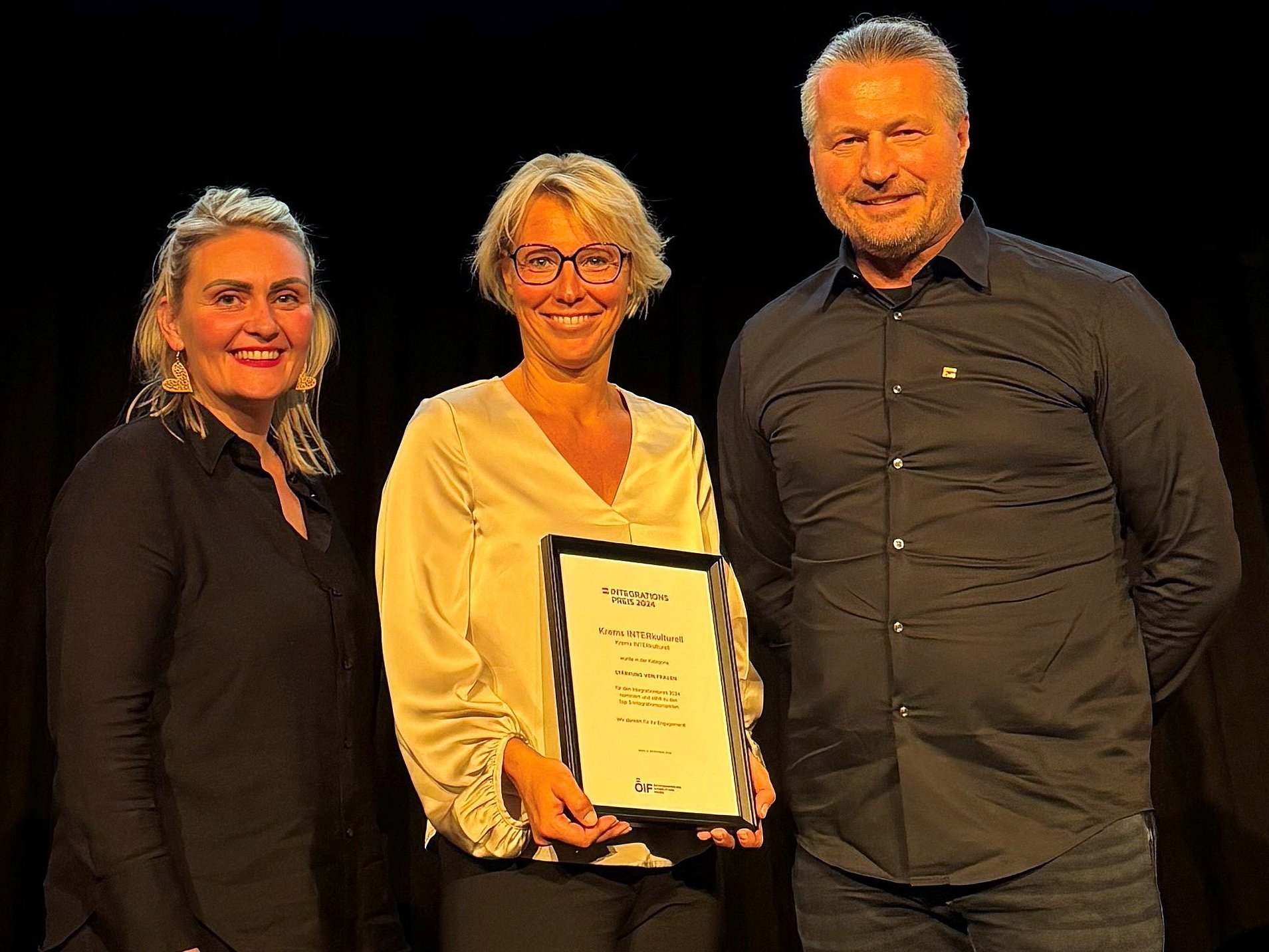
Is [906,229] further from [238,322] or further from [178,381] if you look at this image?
[178,381]

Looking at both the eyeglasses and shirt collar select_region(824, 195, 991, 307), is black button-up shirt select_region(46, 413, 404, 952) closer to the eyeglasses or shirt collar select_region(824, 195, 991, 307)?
the eyeglasses

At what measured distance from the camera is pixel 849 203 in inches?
90.7

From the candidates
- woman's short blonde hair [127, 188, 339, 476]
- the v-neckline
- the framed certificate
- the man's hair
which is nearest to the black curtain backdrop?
woman's short blonde hair [127, 188, 339, 476]

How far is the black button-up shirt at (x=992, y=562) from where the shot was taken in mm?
2080

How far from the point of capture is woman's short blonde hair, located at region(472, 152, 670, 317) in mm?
2227

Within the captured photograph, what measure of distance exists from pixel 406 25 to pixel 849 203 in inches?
83.2

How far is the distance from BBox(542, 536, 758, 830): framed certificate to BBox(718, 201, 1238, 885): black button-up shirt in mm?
246

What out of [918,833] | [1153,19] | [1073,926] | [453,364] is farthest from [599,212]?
[1153,19]

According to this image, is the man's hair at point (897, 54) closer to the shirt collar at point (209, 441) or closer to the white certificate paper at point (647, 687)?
the white certificate paper at point (647, 687)

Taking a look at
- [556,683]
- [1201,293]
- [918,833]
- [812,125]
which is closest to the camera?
[556,683]

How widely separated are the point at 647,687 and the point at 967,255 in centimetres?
92

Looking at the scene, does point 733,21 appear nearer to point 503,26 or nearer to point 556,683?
point 503,26

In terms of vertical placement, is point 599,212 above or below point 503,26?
below

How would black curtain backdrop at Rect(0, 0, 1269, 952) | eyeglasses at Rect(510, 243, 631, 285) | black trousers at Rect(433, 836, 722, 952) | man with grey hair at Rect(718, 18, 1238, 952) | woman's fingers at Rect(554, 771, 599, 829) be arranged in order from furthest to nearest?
→ black curtain backdrop at Rect(0, 0, 1269, 952) → eyeglasses at Rect(510, 243, 631, 285) → man with grey hair at Rect(718, 18, 1238, 952) → black trousers at Rect(433, 836, 722, 952) → woman's fingers at Rect(554, 771, 599, 829)
